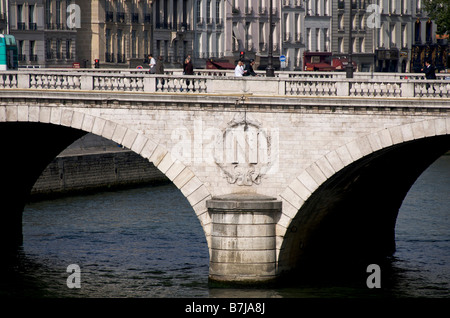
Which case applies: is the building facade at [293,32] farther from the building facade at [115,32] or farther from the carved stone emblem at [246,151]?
the carved stone emblem at [246,151]

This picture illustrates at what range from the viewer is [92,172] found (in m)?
64.1

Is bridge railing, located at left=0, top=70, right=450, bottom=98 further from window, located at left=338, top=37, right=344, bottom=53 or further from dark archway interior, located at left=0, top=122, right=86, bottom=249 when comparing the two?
window, located at left=338, top=37, right=344, bottom=53

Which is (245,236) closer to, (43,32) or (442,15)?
A: (442,15)

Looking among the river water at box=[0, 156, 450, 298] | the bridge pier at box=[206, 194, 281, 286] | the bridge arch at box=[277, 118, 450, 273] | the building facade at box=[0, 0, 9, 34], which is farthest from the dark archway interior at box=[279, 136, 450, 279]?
A: the building facade at box=[0, 0, 9, 34]

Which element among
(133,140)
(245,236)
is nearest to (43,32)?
(133,140)

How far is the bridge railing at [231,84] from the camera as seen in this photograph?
110 ft

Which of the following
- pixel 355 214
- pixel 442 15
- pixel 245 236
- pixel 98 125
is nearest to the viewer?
pixel 245 236

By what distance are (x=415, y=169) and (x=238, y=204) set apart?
13.0 metres

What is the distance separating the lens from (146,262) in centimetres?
4141

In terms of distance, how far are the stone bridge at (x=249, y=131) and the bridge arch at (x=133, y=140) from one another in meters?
0.03

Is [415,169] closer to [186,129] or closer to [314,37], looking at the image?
[186,129]

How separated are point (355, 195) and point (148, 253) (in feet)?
25.9

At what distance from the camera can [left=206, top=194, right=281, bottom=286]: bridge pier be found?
115 feet
